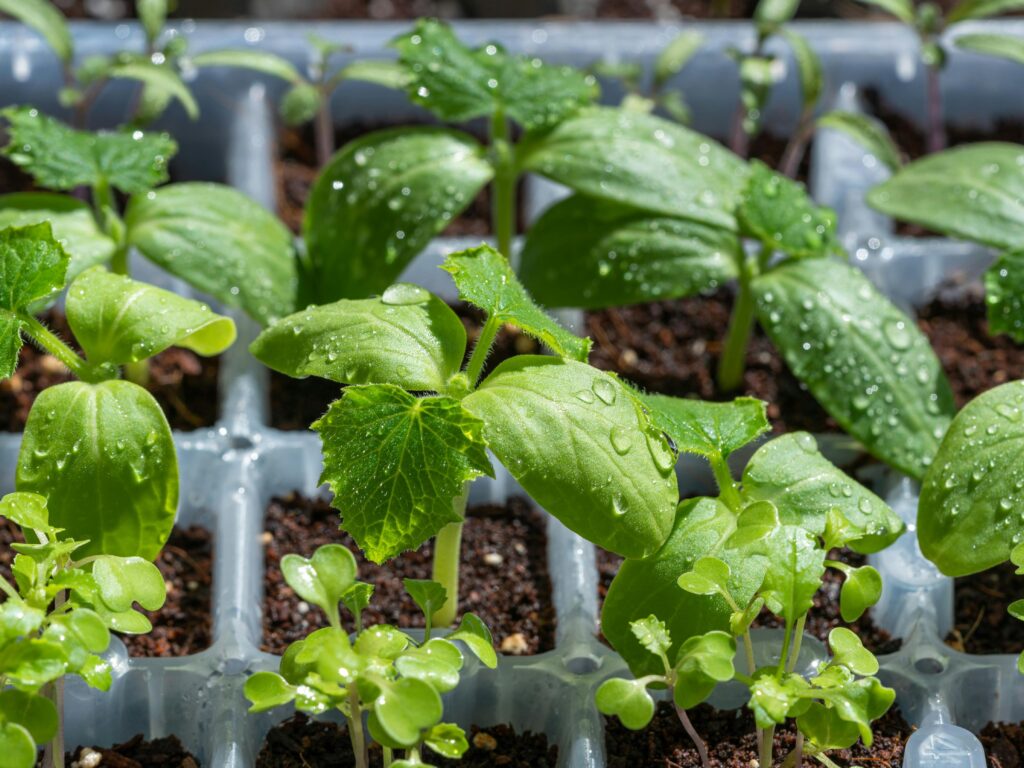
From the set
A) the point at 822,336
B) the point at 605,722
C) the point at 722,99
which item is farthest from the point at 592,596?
the point at 722,99

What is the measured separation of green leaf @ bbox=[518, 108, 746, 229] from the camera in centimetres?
141

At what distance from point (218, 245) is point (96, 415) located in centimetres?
32

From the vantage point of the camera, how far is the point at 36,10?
5.17 feet

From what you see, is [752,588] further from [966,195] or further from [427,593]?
[966,195]

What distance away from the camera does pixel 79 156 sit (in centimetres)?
138

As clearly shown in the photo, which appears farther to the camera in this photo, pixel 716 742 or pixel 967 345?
pixel 967 345

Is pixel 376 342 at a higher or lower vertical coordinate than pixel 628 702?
higher

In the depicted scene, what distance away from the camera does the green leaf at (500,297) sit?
110 cm

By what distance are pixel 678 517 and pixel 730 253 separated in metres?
0.42

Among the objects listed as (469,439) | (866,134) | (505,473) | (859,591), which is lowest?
(505,473)

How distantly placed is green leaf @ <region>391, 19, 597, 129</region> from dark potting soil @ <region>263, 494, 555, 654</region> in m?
0.42

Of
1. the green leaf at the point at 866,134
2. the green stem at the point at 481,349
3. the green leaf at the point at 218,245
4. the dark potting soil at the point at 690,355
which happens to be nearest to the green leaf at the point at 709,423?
the green stem at the point at 481,349

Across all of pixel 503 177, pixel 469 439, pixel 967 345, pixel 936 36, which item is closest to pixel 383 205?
pixel 503 177

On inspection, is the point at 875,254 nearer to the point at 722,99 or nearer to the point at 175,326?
the point at 722,99
